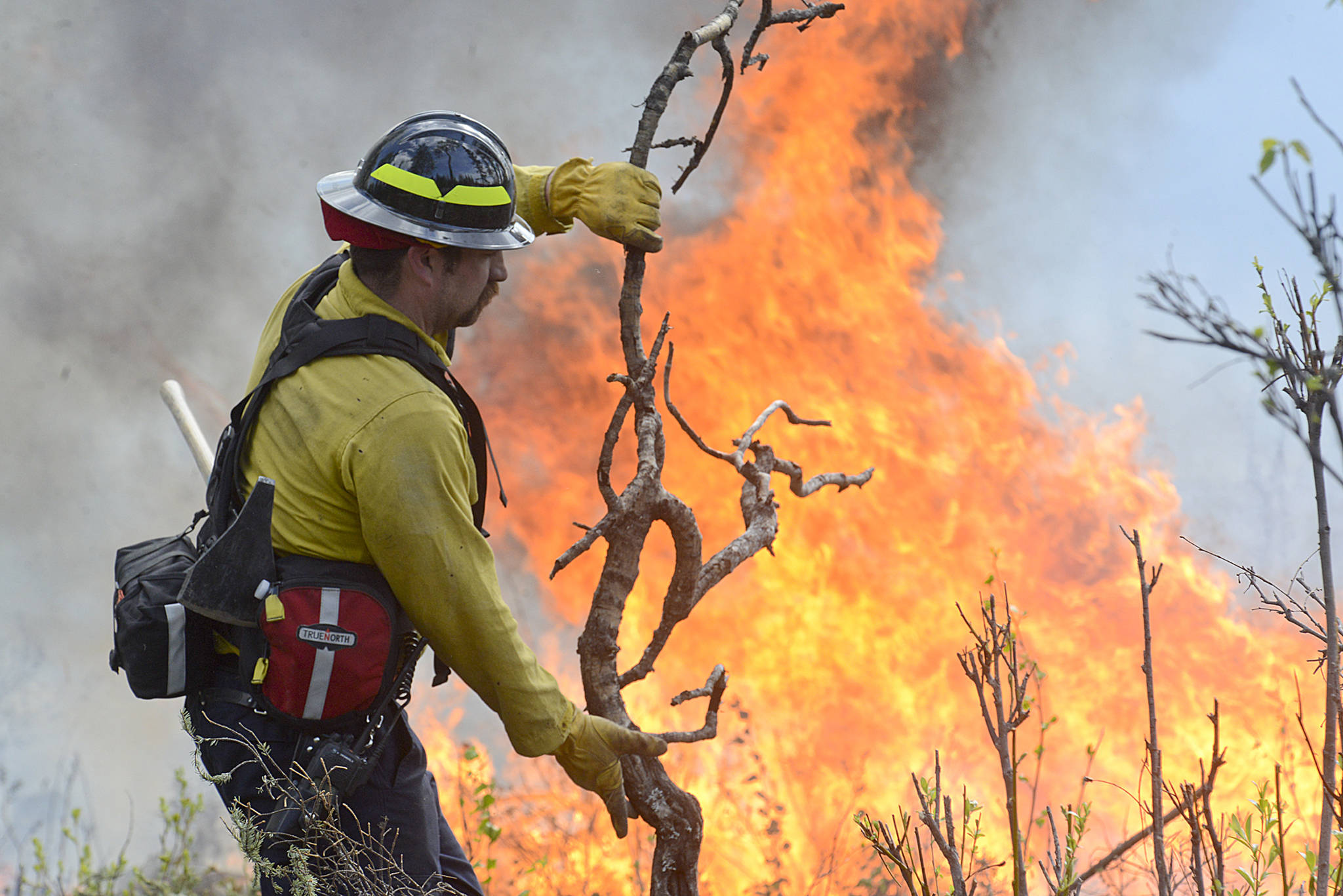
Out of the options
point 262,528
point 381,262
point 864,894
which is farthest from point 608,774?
point 864,894

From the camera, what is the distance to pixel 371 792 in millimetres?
2742

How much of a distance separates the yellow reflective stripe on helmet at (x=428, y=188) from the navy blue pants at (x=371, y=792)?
58.9 inches

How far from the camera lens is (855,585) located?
22.3ft

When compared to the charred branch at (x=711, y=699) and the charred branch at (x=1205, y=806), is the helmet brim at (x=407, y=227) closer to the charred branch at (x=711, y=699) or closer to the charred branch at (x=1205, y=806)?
the charred branch at (x=711, y=699)

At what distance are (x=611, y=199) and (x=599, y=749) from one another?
1919 millimetres

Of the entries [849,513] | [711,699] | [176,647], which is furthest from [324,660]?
[849,513]

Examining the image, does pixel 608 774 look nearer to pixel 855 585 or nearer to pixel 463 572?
pixel 463 572

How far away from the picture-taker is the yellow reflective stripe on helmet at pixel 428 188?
8.75 ft

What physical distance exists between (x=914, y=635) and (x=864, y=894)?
1.80 metres

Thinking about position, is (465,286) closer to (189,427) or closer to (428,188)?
(428,188)

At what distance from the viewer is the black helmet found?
8.75ft

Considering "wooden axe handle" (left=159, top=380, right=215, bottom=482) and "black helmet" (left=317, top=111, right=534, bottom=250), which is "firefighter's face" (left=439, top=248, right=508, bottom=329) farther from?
"wooden axe handle" (left=159, top=380, right=215, bottom=482)

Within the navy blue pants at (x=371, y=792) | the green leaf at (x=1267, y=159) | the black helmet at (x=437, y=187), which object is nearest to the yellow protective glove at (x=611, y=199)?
the black helmet at (x=437, y=187)

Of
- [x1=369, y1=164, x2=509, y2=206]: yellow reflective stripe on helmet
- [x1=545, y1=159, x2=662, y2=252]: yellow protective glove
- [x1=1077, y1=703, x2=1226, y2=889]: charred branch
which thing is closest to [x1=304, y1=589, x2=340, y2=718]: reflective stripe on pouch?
[x1=369, y1=164, x2=509, y2=206]: yellow reflective stripe on helmet
